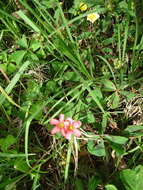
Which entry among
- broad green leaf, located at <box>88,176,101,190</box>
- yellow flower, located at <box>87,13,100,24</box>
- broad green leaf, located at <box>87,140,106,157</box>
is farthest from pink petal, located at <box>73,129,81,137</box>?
yellow flower, located at <box>87,13,100,24</box>

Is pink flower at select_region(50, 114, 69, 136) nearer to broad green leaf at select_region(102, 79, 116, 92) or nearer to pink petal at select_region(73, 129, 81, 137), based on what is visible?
pink petal at select_region(73, 129, 81, 137)

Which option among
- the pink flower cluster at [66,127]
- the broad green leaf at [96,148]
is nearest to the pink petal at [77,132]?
the pink flower cluster at [66,127]

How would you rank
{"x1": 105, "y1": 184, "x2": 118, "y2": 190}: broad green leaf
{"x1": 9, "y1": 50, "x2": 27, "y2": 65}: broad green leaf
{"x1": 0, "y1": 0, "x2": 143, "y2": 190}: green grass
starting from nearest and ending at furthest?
{"x1": 105, "y1": 184, "x2": 118, "y2": 190}: broad green leaf → {"x1": 0, "y1": 0, "x2": 143, "y2": 190}: green grass → {"x1": 9, "y1": 50, "x2": 27, "y2": 65}: broad green leaf

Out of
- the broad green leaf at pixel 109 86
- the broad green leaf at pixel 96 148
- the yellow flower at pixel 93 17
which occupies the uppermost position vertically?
the yellow flower at pixel 93 17

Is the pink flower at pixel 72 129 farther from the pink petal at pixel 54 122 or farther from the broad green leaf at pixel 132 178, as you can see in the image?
the broad green leaf at pixel 132 178

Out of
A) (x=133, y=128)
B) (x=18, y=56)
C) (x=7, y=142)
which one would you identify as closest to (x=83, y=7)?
(x=18, y=56)

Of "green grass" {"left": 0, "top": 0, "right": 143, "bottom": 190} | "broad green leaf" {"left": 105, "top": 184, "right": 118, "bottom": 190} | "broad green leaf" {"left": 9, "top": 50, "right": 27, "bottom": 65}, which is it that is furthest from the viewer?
"broad green leaf" {"left": 9, "top": 50, "right": 27, "bottom": 65}

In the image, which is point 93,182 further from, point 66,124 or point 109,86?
point 109,86
